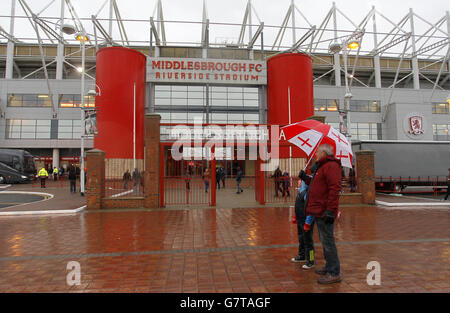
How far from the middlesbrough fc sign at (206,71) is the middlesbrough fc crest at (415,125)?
2017cm

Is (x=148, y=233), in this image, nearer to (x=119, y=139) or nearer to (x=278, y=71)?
(x=119, y=139)

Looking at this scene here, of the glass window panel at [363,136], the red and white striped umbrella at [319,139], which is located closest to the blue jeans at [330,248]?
the red and white striped umbrella at [319,139]

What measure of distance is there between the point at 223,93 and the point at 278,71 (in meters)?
6.76

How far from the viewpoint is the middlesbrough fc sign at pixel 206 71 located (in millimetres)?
28094

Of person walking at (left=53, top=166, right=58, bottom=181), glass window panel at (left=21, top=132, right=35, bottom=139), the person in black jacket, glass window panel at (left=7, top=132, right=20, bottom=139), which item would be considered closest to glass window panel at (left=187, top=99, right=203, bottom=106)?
person walking at (left=53, top=166, right=58, bottom=181)

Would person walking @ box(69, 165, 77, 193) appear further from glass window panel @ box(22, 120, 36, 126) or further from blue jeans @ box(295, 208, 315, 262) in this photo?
glass window panel @ box(22, 120, 36, 126)

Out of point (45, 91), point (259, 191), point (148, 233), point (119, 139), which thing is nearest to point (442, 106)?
point (259, 191)

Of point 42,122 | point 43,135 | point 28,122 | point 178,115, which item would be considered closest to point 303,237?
point 178,115

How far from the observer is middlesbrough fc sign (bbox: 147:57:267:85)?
92.2 feet

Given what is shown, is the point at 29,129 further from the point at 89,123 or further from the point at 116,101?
the point at 89,123

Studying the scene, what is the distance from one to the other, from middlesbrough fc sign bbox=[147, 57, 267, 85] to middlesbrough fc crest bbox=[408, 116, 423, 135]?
20172 millimetres

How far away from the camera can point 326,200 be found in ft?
11.4

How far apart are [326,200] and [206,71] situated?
1076 inches

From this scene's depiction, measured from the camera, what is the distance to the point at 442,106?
3678 cm
